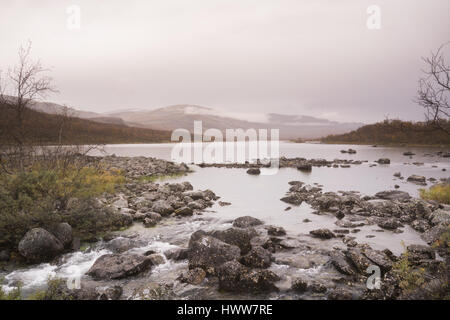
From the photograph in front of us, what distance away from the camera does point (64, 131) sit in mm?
18188

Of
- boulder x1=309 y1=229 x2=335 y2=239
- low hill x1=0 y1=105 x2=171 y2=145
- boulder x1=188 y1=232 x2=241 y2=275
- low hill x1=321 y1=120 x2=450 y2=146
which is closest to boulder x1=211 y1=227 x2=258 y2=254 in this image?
boulder x1=188 y1=232 x2=241 y2=275

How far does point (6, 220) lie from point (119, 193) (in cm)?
1001

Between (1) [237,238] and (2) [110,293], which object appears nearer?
(2) [110,293]

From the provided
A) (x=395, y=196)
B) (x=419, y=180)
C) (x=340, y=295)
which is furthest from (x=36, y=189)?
(x=419, y=180)

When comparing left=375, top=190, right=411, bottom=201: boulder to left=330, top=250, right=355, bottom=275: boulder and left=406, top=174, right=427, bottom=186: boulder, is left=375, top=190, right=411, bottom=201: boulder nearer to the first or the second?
left=406, top=174, right=427, bottom=186: boulder

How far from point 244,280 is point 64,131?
17.0 m

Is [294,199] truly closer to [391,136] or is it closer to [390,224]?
[390,224]

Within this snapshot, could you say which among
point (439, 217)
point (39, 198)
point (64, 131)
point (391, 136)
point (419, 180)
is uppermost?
point (391, 136)

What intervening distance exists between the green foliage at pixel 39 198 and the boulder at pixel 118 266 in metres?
3.08

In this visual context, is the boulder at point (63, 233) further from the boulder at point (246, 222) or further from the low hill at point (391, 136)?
the low hill at point (391, 136)

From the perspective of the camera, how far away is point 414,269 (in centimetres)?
817

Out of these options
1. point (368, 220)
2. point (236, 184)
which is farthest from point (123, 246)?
point (236, 184)

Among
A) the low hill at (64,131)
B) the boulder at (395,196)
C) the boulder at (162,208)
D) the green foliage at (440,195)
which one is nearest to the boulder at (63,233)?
the low hill at (64,131)
